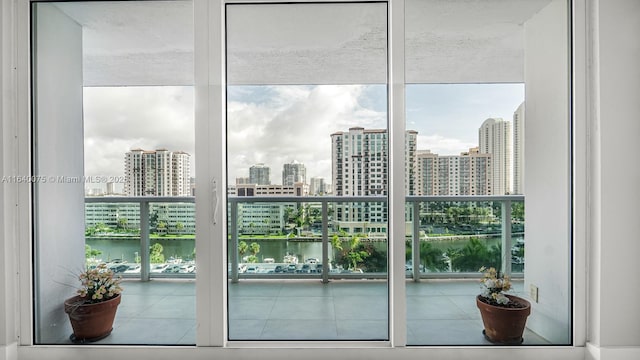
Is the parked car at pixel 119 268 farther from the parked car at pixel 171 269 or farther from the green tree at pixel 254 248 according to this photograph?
the green tree at pixel 254 248

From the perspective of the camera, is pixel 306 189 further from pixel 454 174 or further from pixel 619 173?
pixel 619 173

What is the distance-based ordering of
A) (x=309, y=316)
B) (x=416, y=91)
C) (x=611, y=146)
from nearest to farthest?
1. (x=611, y=146)
2. (x=416, y=91)
3. (x=309, y=316)

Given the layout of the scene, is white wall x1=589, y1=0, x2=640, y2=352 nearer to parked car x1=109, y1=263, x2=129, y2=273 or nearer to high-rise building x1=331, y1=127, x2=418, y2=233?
high-rise building x1=331, y1=127, x2=418, y2=233

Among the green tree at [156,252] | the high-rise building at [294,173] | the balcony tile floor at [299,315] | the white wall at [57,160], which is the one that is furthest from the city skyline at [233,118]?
the balcony tile floor at [299,315]

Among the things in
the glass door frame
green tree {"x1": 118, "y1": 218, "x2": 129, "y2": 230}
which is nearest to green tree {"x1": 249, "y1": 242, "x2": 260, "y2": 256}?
the glass door frame

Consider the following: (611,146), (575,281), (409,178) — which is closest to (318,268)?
(409,178)

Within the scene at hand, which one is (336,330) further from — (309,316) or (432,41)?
(432,41)
